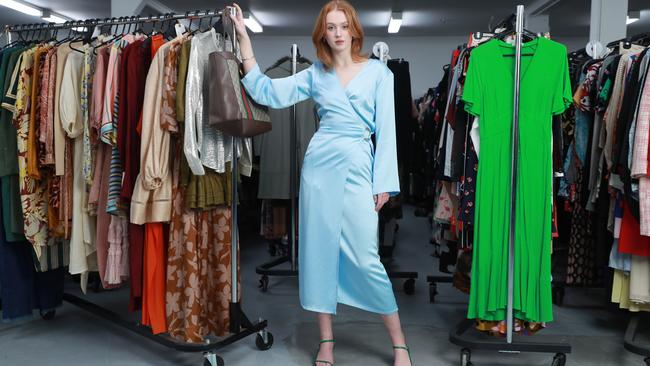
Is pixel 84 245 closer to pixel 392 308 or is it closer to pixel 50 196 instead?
pixel 50 196

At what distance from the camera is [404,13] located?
8984 mm

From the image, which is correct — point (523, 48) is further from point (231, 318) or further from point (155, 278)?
point (155, 278)

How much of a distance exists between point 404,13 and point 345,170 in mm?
7173

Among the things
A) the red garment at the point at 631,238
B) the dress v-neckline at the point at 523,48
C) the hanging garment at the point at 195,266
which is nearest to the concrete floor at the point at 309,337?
the hanging garment at the point at 195,266

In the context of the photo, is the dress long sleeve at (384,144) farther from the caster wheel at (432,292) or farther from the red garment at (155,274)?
the caster wheel at (432,292)

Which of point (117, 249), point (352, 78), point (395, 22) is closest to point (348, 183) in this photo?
point (352, 78)

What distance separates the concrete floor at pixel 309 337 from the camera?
2.65 meters

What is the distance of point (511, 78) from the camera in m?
2.47

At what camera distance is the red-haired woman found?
7.97 feet

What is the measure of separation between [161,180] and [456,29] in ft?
30.1

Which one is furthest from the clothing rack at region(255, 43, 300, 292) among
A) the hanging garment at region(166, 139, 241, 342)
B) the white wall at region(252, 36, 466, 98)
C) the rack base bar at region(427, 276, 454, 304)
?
the white wall at region(252, 36, 466, 98)

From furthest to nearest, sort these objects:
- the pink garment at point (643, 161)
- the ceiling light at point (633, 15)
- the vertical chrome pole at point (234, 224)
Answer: the ceiling light at point (633, 15) → the vertical chrome pole at point (234, 224) → the pink garment at point (643, 161)

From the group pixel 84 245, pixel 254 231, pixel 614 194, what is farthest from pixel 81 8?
pixel 614 194

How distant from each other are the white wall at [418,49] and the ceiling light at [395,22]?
1.17m
